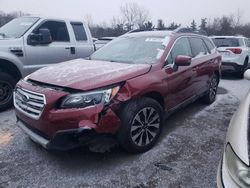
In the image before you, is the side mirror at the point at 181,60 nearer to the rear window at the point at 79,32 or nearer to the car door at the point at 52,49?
the car door at the point at 52,49

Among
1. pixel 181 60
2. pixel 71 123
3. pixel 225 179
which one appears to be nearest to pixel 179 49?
pixel 181 60

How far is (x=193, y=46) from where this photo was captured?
16.0ft

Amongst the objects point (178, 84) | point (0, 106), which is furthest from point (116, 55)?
point (0, 106)

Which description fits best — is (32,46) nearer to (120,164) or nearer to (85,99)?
(85,99)

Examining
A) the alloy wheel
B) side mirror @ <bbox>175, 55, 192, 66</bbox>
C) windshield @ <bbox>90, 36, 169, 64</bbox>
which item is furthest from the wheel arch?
side mirror @ <bbox>175, 55, 192, 66</bbox>

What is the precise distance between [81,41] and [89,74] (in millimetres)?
3327

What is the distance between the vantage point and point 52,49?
5.68 meters

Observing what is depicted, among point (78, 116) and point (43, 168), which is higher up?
point (78, 116)

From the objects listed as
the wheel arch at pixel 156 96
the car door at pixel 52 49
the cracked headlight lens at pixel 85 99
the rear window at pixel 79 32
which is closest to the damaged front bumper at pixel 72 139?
the cracked headlight lens at pixel 85 99

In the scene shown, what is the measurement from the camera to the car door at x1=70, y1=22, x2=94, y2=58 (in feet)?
20.4

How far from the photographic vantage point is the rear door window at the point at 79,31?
6.25 m

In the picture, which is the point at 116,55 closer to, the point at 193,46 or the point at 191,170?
the point at 193,46

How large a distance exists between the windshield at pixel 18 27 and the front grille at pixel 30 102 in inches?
97.3

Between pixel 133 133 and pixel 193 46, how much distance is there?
2.44 meters
